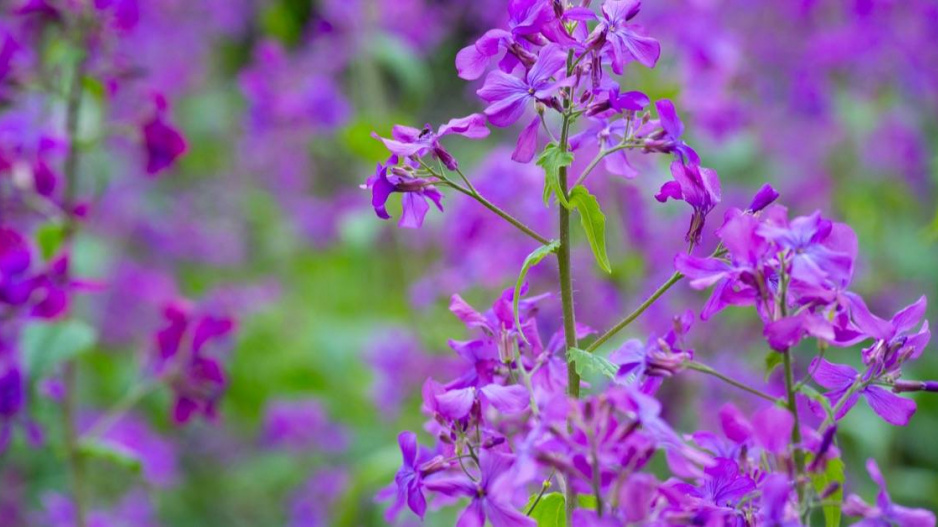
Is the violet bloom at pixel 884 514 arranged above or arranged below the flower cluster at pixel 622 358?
below

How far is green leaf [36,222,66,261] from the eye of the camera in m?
1.73

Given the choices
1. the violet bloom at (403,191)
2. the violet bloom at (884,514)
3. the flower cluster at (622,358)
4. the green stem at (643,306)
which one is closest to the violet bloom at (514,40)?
the flower cluster at (622,358)

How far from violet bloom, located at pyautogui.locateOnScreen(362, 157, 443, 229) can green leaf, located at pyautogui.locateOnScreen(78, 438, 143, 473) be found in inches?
35.1

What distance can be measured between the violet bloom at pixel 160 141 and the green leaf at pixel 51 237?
174 millimetres

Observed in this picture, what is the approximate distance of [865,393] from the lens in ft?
2.95

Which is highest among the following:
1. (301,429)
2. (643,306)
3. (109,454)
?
(643,306)

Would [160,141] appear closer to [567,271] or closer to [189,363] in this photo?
[189,363]

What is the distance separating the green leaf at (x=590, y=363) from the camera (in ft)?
2.81

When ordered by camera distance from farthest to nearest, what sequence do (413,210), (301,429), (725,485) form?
(301,429) → (413,210) → (725,485)

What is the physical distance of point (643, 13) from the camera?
2.88m

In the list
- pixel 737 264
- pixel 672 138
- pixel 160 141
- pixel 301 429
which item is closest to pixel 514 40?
pixel 672 138

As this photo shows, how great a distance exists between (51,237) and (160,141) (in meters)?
0.24

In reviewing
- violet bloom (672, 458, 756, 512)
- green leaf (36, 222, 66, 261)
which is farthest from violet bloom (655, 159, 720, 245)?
green leaf (36, 222, 66, 261)

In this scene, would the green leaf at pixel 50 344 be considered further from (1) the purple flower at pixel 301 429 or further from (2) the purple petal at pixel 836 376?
(1) the purple flower at pixel 301 429
